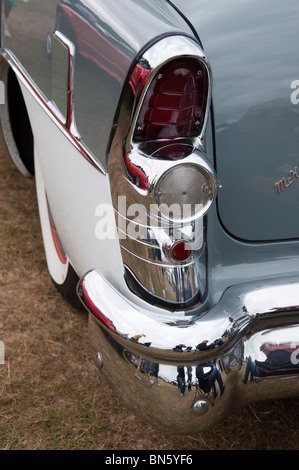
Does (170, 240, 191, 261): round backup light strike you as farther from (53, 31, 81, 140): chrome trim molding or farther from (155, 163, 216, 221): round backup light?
(53, 31, 81, 140): chrome trim molding

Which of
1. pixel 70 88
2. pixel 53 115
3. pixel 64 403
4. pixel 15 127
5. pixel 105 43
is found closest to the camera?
pixel 105 43

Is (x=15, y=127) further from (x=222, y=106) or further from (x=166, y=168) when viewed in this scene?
(x=166, y=168)

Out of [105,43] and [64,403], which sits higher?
[105,43]

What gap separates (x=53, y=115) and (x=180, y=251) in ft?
2.23

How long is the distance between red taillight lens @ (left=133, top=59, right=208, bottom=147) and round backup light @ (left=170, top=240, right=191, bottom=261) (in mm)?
265

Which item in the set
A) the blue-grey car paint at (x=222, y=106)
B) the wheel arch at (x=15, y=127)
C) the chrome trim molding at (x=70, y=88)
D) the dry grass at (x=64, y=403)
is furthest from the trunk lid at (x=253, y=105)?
the wheel arch at (x=15, y=127)

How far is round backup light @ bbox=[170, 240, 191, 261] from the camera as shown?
4.60ft

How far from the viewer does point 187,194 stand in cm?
137

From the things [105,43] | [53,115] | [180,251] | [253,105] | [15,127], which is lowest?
[15,127]

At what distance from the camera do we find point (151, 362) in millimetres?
1430

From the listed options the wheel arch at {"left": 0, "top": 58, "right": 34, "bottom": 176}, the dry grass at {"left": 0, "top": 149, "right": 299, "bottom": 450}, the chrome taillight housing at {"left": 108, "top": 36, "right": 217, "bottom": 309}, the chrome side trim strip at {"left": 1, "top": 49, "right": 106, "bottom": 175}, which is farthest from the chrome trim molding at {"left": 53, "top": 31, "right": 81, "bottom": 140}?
the wheel arch at {"left": 0, "top": 58, "right": 34, "bottom": 176}

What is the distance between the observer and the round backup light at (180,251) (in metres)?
1.40

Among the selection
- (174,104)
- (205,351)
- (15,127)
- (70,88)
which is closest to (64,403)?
(205,351)
